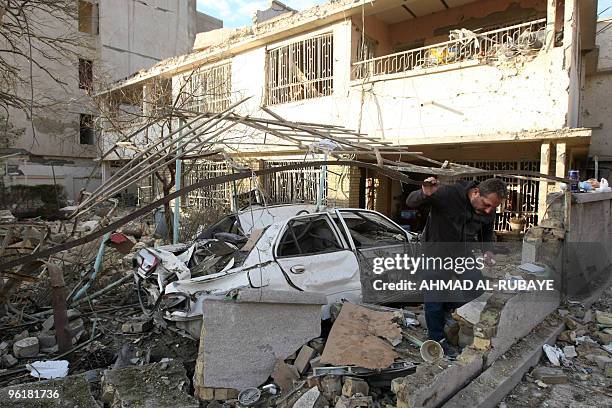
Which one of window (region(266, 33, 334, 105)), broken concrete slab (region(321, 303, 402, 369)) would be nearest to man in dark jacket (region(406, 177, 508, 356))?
broken concrete slab (region(321, 303, 402, 369))

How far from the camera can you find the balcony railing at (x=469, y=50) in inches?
294

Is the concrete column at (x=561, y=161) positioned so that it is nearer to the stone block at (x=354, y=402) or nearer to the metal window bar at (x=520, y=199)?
the metal window bar at (x=520, y=199)

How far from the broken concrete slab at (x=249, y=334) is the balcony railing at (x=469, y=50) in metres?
6.36

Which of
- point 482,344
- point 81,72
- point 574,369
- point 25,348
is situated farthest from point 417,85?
point 81,72

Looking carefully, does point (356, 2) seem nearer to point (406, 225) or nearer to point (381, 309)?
point (406, 225)

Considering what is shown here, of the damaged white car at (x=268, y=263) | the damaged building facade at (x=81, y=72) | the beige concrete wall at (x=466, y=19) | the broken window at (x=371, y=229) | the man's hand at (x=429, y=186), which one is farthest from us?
the damaged building facade at (x=81, y=72)

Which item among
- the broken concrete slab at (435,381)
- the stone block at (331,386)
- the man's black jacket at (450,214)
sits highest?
the man's black jacket at (450,214)

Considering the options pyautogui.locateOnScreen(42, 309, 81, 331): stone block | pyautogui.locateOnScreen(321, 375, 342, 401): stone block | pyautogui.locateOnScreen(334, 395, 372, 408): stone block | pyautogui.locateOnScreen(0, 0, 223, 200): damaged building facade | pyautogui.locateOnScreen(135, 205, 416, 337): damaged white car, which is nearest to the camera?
pyautogui.locateOnScreen(334, 395, 372, 408): stone block

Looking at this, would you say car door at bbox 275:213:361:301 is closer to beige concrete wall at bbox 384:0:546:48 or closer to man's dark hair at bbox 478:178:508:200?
man's dark hair at bbox 478:178:508:200

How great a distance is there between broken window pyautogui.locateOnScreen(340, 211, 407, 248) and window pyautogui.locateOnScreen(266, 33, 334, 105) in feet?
17.4

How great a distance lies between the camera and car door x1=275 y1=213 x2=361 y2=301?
4.58 meters

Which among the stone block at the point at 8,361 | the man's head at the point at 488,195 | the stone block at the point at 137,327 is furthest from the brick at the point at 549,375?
the stone block at the point at 8,361

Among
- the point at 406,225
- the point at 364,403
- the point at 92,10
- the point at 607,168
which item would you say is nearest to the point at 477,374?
the point at 364,403

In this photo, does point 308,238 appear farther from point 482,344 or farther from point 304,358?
point 482,344
